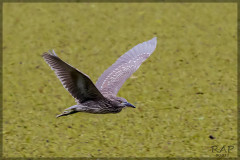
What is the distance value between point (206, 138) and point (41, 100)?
3826mm

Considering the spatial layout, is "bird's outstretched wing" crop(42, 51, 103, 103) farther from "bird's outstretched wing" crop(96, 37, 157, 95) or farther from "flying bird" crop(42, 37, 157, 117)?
"bird's outstretched wing" crop(96, 37, 157, 95)

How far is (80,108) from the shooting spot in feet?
26.6

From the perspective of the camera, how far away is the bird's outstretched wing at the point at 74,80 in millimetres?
7461

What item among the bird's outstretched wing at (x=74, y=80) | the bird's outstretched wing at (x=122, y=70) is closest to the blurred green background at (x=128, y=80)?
the bird's outstretched wing at (x=122, y=70)

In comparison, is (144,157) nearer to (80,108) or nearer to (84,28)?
(80,108)

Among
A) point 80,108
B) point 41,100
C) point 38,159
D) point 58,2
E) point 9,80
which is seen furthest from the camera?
point 58,2

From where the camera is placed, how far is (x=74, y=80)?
778 centimetres

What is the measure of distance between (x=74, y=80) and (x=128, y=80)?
14.6 feet

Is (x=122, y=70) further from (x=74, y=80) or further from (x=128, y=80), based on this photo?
(x=128, y=80)

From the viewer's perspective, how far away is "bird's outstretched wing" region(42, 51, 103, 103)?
7461mm

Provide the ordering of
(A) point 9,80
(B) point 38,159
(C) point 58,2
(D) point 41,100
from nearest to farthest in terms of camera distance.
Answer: (B) point 38,159 → (D) point 41,100 → (A) point 9,80 → (C) point 58,2

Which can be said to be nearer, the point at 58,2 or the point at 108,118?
the point at 108,118

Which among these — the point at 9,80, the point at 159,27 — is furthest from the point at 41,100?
the point at 159,27

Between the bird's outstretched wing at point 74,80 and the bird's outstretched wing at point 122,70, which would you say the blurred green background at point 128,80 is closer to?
the bird's outstretched wing at point 122,70
